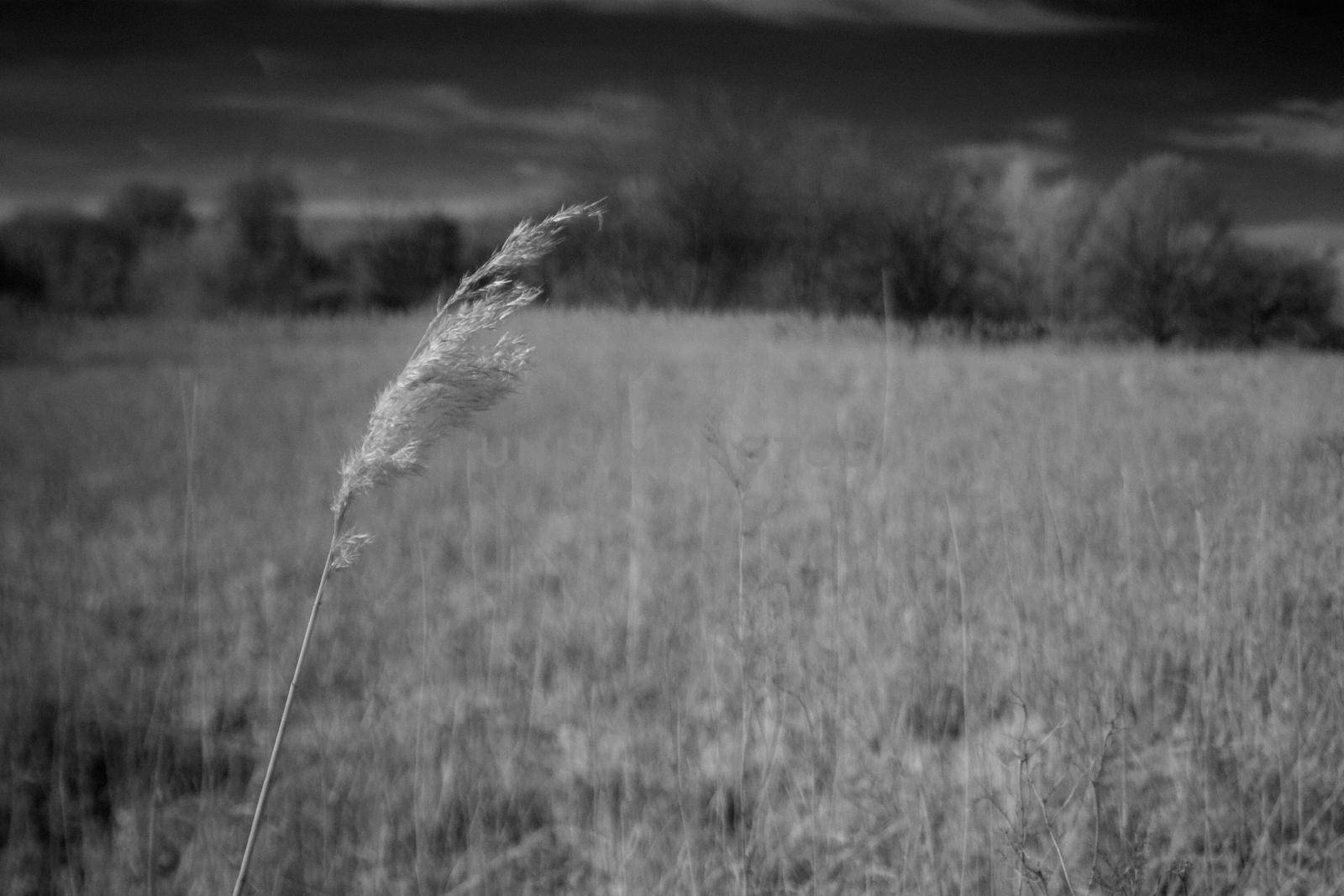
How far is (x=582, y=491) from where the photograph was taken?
5.30 metres

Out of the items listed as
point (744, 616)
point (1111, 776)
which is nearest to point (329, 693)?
point (744, 616)

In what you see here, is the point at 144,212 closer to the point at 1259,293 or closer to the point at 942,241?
→ the point at 942,241

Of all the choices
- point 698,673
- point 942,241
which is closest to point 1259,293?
point 942,241

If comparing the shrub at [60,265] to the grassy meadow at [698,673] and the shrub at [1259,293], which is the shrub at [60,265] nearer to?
the grassy meadow at [698,673]

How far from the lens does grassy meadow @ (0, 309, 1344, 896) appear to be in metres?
1.88

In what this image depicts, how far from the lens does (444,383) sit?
1094 mm

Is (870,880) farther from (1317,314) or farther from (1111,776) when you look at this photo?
(1317,314)

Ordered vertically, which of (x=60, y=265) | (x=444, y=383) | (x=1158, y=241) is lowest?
(x=444, y=383)

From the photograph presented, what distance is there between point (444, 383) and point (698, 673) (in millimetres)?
1998

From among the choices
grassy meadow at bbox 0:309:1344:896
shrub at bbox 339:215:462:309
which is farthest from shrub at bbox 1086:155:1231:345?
grassy meadow at bbox 0:309:1344:896

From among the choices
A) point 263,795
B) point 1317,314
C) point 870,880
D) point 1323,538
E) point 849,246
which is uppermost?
point 849,246

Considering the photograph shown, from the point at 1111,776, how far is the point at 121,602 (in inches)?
150

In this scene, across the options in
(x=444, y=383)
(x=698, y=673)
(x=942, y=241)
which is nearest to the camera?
(x=444, y=383)

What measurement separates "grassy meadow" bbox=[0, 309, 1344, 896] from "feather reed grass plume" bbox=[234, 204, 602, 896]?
0.15m
